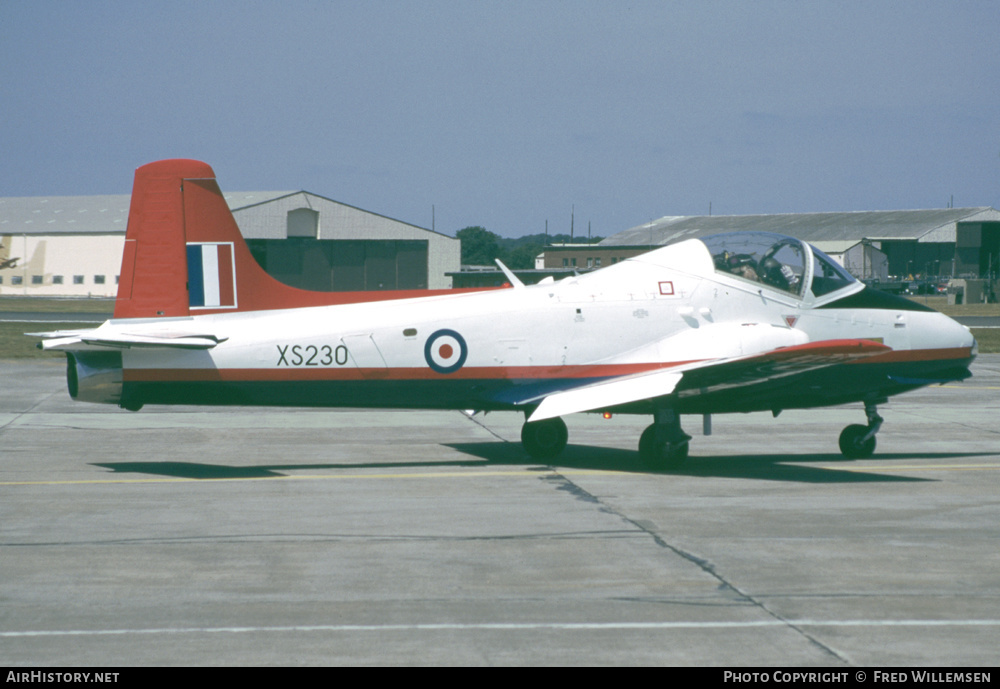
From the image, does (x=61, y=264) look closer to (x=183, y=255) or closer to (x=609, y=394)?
(x=183, y=255)

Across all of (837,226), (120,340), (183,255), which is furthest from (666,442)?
(837,226)

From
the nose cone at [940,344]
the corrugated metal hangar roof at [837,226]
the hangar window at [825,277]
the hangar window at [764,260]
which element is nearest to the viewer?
the hangar window at [764,260]

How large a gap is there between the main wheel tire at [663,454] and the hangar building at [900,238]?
102996mm

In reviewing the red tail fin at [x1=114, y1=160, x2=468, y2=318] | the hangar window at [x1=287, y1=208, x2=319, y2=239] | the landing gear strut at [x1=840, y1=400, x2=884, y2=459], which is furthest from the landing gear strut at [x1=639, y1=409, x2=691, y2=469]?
the hangar window at [x1=287, y1=208, x2=319, y2=239]

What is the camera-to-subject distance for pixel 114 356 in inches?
537

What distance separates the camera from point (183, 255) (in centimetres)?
1415

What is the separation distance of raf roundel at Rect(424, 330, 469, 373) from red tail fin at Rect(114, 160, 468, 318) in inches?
56.0

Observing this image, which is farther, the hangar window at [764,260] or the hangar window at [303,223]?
the hangar window at [303,223]

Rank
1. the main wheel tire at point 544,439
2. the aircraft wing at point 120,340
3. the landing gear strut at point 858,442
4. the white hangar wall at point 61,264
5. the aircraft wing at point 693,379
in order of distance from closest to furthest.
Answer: the aircraft wing at point 120,340 → the aircraft wing at point 693,379 → the main wheel tire at point 544,439 → the landing gear strut at point 858,442 → the white hangar wall at point 61,264

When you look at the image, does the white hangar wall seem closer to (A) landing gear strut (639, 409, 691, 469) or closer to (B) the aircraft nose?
(A) landing gear strut (639, 409, 691, 469)

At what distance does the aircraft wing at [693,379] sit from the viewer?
13695 millimetres

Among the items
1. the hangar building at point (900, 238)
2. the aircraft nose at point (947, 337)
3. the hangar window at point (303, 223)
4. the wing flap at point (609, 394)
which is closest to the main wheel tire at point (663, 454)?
the wing flap at point (609, 394)

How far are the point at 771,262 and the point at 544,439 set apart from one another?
12.9 ft

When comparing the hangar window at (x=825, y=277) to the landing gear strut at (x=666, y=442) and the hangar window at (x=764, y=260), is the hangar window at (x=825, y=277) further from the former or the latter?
the landing gear strut at (x=666, y=442)
